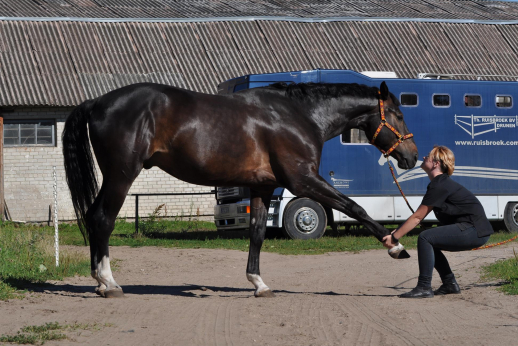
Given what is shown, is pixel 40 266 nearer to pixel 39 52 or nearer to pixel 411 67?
pixel 39 52

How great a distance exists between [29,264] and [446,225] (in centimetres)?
549

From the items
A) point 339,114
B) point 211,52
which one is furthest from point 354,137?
point 211,52

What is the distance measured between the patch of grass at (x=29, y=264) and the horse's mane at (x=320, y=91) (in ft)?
12.0

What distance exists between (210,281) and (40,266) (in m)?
2.26

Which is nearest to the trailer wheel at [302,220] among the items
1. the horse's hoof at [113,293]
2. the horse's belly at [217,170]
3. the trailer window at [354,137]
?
the trailer window at [354,137]

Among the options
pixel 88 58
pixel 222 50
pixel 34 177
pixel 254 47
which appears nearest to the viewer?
pixel 34 177

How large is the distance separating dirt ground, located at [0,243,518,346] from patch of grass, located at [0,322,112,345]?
14 cm

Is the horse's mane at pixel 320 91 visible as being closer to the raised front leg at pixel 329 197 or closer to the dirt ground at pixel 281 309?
the raised front leg at pixel 329 197

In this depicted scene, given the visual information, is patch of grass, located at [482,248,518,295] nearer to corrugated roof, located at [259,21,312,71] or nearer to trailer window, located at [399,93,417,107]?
trailer window, located at [399,93,417,107]

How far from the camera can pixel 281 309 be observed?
7.21 m

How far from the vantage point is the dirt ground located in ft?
19.3

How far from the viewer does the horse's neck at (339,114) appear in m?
8.55

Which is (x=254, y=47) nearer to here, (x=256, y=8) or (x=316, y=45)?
(x=316, y=45)

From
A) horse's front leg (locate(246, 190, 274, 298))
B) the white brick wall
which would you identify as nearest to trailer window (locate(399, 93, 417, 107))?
the white brick wall
